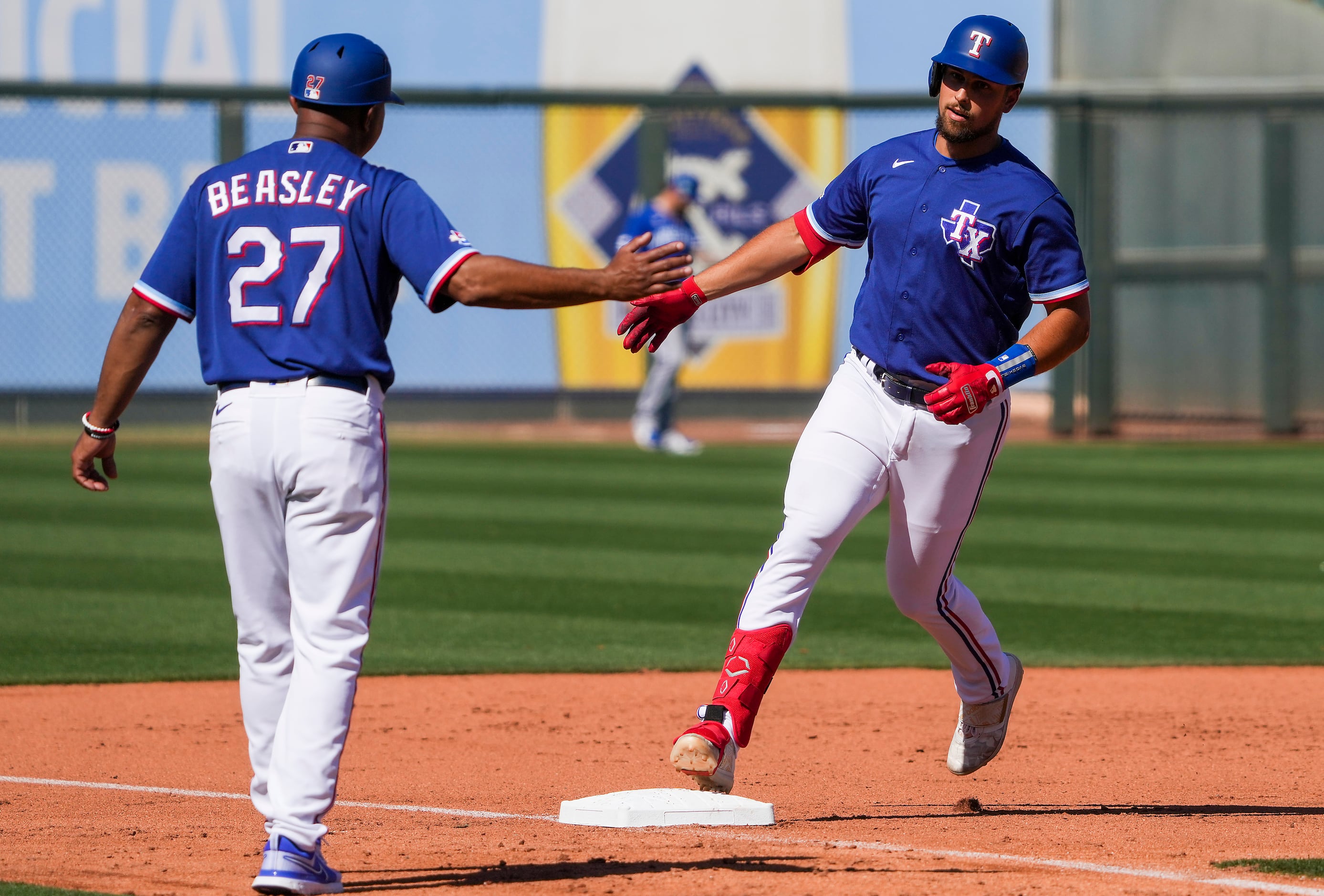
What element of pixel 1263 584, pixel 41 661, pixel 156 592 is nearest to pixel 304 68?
A: pixel 41 661

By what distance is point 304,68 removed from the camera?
387cm

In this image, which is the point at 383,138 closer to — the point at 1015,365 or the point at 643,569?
the point at 643,569

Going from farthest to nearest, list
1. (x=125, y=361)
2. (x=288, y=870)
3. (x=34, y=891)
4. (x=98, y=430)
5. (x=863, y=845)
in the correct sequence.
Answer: (x=863, y=845), (x=98, y=430), (x=125, y=361), (x=34, y=891), (x=288, y=870)

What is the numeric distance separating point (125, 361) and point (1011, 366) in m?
2.18

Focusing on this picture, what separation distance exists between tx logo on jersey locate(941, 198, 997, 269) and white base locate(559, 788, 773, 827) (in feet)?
5.10

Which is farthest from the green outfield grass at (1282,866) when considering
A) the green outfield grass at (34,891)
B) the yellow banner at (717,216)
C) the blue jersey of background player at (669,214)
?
the yellow banner at (717,216)

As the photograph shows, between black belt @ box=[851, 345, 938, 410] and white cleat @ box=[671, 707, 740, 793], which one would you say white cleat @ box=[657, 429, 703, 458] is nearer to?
black belt @ box=[851, 345, 938, 410]

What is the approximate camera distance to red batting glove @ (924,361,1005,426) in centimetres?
442

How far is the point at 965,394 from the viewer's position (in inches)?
174

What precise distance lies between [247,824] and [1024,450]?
40.6ft

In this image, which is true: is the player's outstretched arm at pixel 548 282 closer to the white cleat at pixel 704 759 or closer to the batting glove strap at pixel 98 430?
the batting glove strap at pixel 98 430

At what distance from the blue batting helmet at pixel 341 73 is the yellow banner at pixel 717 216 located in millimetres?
13337

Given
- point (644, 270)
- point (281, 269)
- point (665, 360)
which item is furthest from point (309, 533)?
point (665, 360)

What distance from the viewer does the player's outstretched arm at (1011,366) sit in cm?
443
